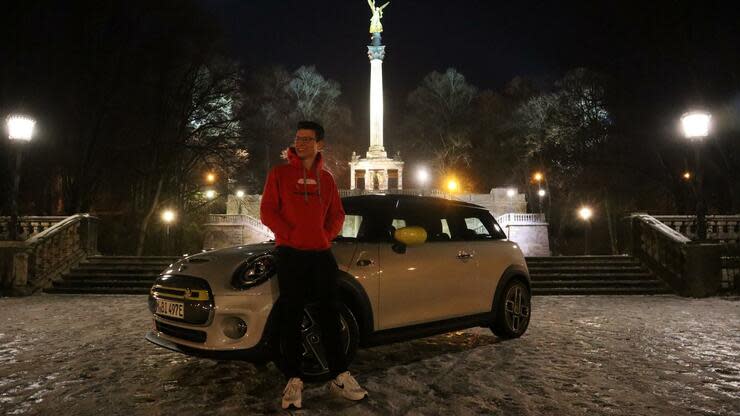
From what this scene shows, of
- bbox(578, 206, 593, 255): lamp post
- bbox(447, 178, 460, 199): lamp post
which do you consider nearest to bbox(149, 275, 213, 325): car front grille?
bbox(578, 206, 593, 255): lamp post

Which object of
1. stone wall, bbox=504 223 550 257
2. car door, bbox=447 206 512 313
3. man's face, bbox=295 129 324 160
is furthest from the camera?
stone wall, bbox=504 223 550 257

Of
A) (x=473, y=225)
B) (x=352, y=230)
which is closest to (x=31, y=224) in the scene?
(x=352, y=230)

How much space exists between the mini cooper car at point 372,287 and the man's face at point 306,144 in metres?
0.89

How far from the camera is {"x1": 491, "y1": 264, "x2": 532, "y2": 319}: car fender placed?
6.01 metres

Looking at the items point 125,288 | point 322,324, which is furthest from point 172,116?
point 322,324

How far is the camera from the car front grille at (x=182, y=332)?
159 inches

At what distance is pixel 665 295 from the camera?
11789 millimetres

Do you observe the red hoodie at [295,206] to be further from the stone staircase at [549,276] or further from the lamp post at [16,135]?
the lamp post at [16,135]

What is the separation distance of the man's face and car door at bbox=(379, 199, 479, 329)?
1.40m

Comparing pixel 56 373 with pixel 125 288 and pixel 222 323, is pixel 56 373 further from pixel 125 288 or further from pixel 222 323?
pixel 125 288

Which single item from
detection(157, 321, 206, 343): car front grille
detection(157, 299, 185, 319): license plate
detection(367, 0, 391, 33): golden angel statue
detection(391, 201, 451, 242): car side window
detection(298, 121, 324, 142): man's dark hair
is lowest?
detection(157, 321, 206, 343): car front grille

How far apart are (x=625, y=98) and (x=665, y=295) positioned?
706 inches

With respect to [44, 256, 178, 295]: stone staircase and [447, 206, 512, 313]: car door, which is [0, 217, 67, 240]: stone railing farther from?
[447, 206, 512, 313]: car door

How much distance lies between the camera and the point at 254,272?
4133mm
